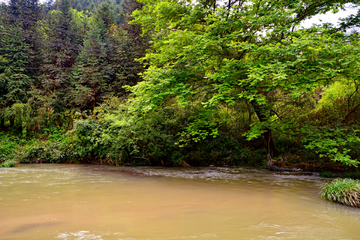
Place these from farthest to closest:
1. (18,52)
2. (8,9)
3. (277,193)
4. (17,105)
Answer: (8,9) < (18,52) < (17,105) < (277,193)

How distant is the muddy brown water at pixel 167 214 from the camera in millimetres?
3410

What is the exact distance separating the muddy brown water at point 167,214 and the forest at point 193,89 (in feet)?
9.19

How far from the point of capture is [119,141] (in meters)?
11.8

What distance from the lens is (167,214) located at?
428 centimetres

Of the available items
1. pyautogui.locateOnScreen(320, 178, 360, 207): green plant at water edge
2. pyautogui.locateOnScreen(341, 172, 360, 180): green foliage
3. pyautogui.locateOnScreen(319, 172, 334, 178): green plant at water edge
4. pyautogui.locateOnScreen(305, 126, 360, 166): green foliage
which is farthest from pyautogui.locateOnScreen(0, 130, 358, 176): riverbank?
pyautogui.locateOnScreen(320, 178, 360, 207): green plant at water edge

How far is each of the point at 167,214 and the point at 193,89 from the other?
18.9 ft

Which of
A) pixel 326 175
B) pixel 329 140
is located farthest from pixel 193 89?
pixel 326 175

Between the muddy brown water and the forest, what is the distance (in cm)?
280

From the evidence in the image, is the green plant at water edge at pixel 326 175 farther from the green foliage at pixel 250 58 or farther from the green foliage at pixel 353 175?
the green foliage at pixel 250 58

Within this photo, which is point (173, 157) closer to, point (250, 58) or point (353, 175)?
point (250, 58)

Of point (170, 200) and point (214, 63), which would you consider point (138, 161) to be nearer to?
point (214, 63)

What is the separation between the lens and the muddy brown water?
3410 millimetres

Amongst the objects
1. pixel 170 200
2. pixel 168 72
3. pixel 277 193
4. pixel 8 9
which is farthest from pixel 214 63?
pixel 8 9

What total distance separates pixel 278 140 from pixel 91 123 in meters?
11.7
